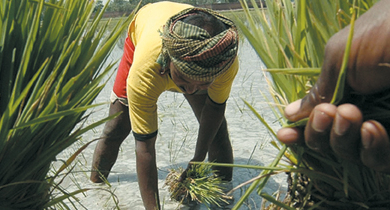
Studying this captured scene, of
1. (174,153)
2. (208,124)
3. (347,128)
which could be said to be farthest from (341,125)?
(174,153)

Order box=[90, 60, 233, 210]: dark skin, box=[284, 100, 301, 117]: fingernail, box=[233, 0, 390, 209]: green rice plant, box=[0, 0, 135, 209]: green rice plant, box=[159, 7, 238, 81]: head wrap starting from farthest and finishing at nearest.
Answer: box=[90, 60, 233, 210]: dark skin
box=[159, 7, 238, 81]: head wrap
box=[0, 0, 135, 209]: green rice plant
box=[233, 0, 390, 209]: green rice plant
box=[284, 100, 301, 117]: fingernail

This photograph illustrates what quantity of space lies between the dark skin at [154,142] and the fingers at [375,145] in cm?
107

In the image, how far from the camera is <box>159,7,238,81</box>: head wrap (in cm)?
191

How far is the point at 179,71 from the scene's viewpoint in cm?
199

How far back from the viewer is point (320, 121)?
0.80 m

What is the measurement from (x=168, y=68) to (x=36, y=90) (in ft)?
3.04

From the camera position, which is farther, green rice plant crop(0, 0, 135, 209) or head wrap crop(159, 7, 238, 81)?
head wrap crop(159, 7, 238, 81)

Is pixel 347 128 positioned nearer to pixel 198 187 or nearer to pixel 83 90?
pixel 83 90

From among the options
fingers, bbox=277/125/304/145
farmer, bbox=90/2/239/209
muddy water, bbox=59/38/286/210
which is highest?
fingers, bbox=277/125/304/145

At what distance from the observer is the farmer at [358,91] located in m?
0.75

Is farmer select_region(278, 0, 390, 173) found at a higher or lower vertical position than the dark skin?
higher

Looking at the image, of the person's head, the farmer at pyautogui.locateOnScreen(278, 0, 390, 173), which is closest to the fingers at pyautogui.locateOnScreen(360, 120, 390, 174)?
the farmer at pyautogui.locateOnScreen(278, 0, 390, 173)

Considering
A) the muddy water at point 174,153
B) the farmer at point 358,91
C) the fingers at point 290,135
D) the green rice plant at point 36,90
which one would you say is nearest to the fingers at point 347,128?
the farmer at point 358,91

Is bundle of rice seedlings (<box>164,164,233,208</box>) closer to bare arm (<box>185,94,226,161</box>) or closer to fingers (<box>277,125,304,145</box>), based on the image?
bare arm (<box>185,94,226,161</box>)
